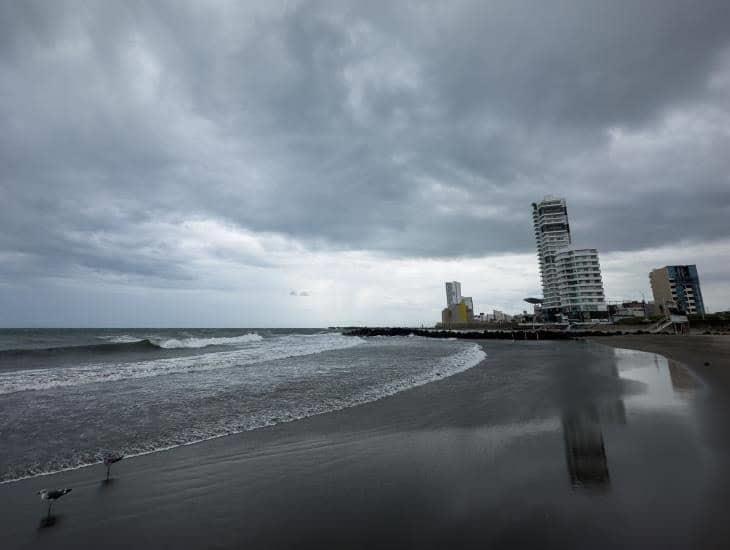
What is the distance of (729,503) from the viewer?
157 inches

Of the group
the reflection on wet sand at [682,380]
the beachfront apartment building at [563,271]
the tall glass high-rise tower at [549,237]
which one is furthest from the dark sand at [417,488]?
the tall glass high-rise tower at [549,237]

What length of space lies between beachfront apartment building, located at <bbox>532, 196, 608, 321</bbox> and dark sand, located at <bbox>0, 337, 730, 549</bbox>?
9525 centimetres

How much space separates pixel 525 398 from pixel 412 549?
8585 mm

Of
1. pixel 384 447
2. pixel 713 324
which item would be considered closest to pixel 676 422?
pixel 384 447

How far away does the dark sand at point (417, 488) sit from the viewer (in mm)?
3660

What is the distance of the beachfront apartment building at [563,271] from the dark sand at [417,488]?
95.3 meters

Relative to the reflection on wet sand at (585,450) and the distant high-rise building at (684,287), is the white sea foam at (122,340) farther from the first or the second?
the distant high-rise building at (684,287)

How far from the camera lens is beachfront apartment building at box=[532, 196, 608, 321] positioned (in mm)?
88938

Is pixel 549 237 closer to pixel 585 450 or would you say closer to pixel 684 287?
pixel 684 287

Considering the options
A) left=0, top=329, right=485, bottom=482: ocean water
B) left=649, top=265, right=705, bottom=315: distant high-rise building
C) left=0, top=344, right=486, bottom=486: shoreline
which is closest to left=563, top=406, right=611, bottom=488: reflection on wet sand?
left=0, top=344, right=486, bottom=486: shoreline

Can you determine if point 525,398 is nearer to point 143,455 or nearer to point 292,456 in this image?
point 292,456

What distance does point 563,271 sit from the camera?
94062 millimetres

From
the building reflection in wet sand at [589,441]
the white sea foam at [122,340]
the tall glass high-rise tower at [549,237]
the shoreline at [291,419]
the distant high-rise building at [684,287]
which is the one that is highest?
the tall glass high-rise tower at [549,237]

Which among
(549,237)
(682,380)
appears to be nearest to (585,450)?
(682,380)
